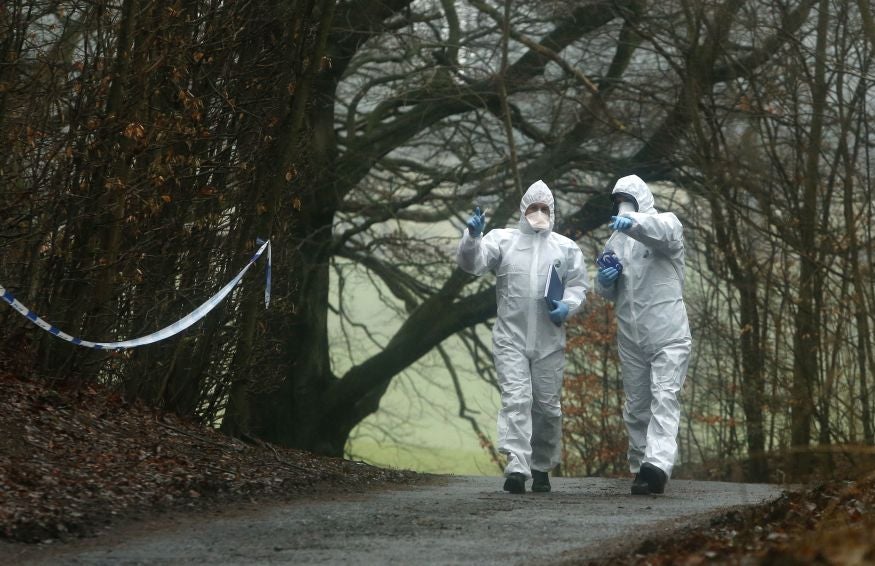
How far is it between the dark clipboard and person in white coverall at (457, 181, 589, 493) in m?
0.04

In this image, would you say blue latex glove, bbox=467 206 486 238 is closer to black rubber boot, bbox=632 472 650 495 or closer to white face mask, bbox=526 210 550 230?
white face mask, bbox=526 210 550 230

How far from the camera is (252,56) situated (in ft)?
35.1

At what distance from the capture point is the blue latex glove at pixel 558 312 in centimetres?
1008

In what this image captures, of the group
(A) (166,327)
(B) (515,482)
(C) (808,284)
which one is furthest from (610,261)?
(C) (808,284)

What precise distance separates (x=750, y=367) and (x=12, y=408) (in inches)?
424

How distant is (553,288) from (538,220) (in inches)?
21.5

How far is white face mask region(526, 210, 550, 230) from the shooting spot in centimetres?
1045

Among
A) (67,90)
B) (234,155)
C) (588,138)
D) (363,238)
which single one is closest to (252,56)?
(234,155)

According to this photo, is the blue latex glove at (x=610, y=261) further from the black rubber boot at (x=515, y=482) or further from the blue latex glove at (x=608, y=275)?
the black rubber boot at (x=515, y=482)

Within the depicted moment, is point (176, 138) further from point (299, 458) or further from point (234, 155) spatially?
point (299, 458)

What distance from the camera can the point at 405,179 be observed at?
18.7 metres

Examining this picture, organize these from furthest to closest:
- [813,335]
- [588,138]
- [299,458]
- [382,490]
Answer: [588,138] → [813,335] → [299,458] → [382,490]

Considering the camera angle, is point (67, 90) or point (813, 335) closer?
point (67, 90)

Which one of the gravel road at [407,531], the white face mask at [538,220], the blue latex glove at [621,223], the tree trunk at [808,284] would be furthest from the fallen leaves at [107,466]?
the tree trunk at [808,284]
